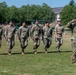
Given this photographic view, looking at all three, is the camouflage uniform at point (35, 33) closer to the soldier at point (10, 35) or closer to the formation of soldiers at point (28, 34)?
the formation of soldiers at point (28, 34)

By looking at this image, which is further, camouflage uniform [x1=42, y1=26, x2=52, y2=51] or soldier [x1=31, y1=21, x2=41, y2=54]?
camouflage uniform [x1=42, y1=26, x2=52, y2=51]

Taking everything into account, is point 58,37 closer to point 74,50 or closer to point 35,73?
point 74,50

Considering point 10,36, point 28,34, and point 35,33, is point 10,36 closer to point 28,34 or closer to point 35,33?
point 28,34

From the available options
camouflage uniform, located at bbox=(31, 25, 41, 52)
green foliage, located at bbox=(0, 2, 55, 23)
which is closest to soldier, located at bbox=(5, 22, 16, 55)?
camouflage uniform, located at bbox=(31, 25, 41, 52)

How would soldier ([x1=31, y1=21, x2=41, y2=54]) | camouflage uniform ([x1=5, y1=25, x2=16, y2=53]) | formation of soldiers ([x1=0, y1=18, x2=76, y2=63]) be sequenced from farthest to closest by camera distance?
soldier ([x1=31, y1=21, x2=41, y2=54])
formation of soldiers ([x1=0, y1=18, x2=76, y2=63])
camouflage uniform ([x1=5, y1=25, x2=16, y2=53])

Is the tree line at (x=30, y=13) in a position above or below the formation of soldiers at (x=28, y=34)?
above

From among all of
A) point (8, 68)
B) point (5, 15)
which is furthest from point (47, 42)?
point (5, 15)

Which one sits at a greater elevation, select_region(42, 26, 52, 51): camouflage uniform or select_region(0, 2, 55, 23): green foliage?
select_region(0, 2, 55, 23): green foliage

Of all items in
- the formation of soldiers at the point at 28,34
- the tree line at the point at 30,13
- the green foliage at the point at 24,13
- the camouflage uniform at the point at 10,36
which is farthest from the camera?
the green foliage at the point at 24,13

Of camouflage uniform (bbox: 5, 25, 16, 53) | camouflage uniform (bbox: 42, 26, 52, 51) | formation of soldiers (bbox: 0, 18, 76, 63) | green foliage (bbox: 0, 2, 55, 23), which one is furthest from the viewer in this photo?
green foliage (bbox: 0, 2, 55, 23)

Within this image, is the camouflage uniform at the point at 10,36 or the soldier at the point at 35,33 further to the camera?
the soldier at the point at 35,33

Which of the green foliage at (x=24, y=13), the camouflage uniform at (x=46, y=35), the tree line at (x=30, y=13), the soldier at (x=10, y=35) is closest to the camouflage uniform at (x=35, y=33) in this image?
the camouflage uniform at (x=46, y=35)

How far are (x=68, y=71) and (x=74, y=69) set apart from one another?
0.68 meters

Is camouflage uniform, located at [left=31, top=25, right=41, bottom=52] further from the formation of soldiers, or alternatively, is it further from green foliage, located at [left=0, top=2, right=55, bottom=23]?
green foliage, located at [left=0, top=2, right=55, bottom=23]
